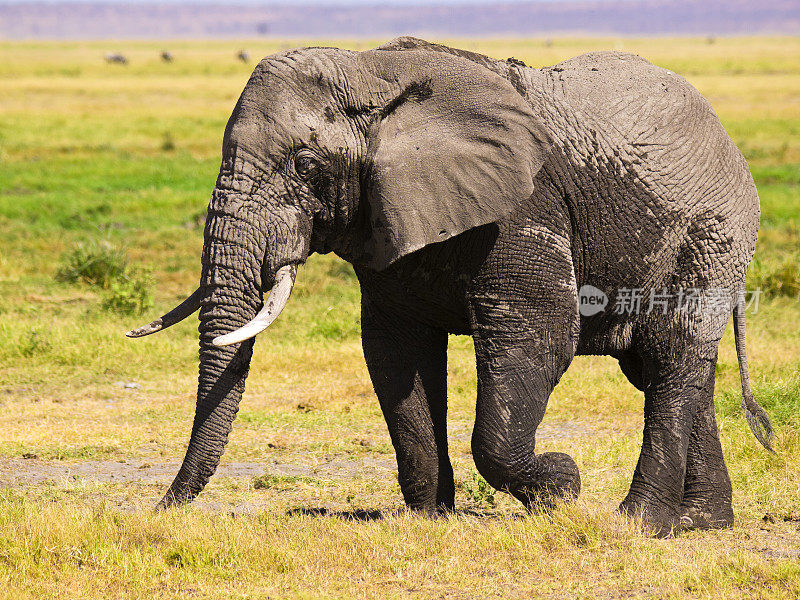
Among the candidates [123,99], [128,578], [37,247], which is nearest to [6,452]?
[128,578]

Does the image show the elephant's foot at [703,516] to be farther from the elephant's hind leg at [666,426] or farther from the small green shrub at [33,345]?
the small green shrub at [33,345]

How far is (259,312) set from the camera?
456 cm

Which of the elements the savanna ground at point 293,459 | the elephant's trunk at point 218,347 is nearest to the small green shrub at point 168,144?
the savanna ground at point 293,459

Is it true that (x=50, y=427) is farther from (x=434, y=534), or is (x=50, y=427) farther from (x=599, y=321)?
(x=599, y=321)

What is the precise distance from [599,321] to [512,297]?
682 millimetres

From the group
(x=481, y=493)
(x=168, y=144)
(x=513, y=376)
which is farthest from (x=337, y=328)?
(x=168, y=144)

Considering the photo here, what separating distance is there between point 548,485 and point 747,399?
1529 millimetres

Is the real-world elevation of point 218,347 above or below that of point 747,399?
above

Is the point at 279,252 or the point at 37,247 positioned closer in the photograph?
the point at 279,252

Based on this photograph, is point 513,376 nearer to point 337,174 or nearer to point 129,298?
point 337,174

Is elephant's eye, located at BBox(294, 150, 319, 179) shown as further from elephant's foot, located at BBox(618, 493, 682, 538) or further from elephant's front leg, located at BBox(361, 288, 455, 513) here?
elephant's foot, located at BBox(618, 493, 682, 538)

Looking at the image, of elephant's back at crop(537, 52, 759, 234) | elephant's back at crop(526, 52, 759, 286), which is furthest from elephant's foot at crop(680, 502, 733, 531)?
elephant's back at crop(537, 52, 759, 234)

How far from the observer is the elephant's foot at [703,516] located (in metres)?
5.93

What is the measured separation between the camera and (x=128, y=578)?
477cm
